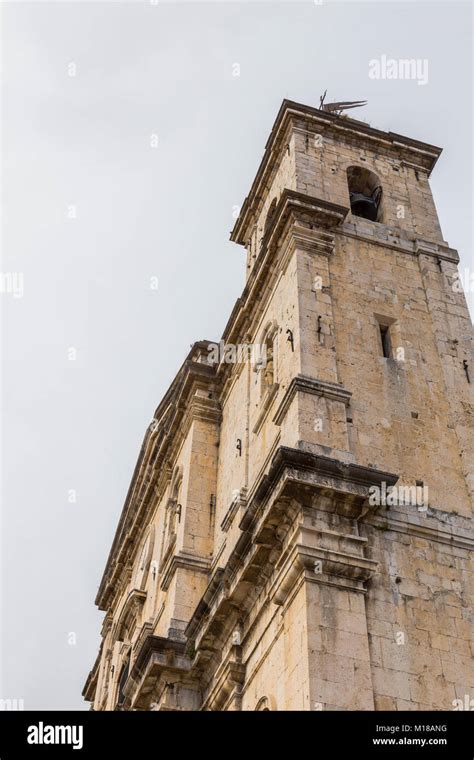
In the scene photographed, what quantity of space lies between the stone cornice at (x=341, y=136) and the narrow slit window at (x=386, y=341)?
27.1ft

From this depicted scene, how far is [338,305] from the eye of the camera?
19.7 m

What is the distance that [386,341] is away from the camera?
19688 millimetres

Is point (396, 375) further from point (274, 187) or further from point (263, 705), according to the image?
point (274, 187)

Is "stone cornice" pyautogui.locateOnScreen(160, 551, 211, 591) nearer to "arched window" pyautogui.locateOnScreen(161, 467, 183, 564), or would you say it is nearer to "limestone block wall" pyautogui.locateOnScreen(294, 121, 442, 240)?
"arched window" pyautogui.locateOnScreen(161, 467, 183, 564)

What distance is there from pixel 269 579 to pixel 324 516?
1607 mm

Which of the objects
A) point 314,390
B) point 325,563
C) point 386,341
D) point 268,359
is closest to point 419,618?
point 325,563

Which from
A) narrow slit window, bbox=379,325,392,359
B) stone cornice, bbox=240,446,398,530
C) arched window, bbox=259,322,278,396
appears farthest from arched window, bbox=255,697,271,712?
narrow slit window, bbox=379,325,392,359

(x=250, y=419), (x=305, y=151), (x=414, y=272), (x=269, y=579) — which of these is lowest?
(x=269, y=579)

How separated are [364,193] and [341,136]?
182 centimetres

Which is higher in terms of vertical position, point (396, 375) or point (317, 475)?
point (396, 375)

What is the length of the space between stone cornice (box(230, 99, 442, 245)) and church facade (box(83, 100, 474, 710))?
47 millimetres

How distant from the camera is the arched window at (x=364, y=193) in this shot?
24781 millimetres
